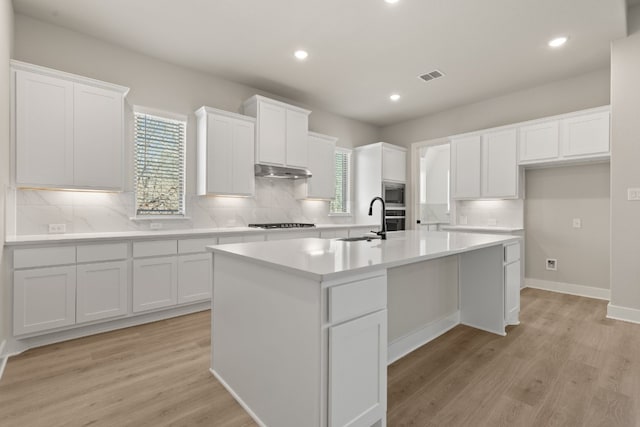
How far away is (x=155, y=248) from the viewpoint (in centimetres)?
317

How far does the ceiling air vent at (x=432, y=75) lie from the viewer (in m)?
4.15

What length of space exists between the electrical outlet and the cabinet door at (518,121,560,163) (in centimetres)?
567

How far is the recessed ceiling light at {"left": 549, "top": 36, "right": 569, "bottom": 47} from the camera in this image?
3350 millimetres

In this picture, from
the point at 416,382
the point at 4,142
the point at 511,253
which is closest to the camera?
the point at 416,382

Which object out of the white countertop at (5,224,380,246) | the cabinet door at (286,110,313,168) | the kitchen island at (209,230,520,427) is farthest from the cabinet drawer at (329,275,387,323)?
the cabinet door at (286,110,313,168)

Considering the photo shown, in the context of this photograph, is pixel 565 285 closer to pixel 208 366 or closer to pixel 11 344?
pixel 208 366

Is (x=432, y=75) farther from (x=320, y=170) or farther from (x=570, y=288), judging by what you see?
(x=570, y=288)

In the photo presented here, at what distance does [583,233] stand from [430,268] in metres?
3.11

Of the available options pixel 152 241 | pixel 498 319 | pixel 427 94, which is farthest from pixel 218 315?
pixel 427 94

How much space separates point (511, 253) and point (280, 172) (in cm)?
301

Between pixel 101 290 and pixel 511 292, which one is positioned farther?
pixel 511 292

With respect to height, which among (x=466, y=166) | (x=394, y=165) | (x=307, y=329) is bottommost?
(x=307, y=329)

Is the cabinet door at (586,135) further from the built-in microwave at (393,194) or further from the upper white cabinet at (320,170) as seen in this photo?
the upper white cabinet at (320,170)

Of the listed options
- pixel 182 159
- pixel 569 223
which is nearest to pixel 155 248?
pixel 182 159
